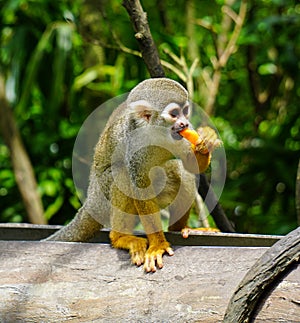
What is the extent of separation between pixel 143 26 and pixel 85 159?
1.14 m

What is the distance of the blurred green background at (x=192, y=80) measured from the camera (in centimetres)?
388

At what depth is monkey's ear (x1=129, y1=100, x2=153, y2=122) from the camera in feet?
7.14

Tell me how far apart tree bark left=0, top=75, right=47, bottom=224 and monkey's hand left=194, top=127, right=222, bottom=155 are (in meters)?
2.08

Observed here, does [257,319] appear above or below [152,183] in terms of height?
below

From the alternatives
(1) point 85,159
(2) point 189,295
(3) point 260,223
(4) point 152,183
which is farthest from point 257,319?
(3) point 260,223

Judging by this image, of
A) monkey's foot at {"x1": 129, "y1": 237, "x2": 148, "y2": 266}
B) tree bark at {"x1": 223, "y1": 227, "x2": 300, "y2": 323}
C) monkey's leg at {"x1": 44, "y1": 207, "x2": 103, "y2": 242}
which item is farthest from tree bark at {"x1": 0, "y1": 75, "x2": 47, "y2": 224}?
tree bark at {"x1": 223, "y1": 227, "x2": 300, "y2": 323}

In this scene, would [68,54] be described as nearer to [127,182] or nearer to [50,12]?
[50,12]

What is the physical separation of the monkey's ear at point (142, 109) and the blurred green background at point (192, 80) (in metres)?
1.45

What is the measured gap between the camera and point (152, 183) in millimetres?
2305

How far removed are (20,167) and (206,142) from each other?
7.13 ft

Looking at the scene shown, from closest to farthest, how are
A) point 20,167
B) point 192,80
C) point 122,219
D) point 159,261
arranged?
point 159,261, point 122,219, point 192,80, point 20,167

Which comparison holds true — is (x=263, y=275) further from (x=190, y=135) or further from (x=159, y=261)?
(x=190, y=135)

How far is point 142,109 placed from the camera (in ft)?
7.19

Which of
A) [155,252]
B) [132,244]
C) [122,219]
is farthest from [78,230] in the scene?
[155,252]
